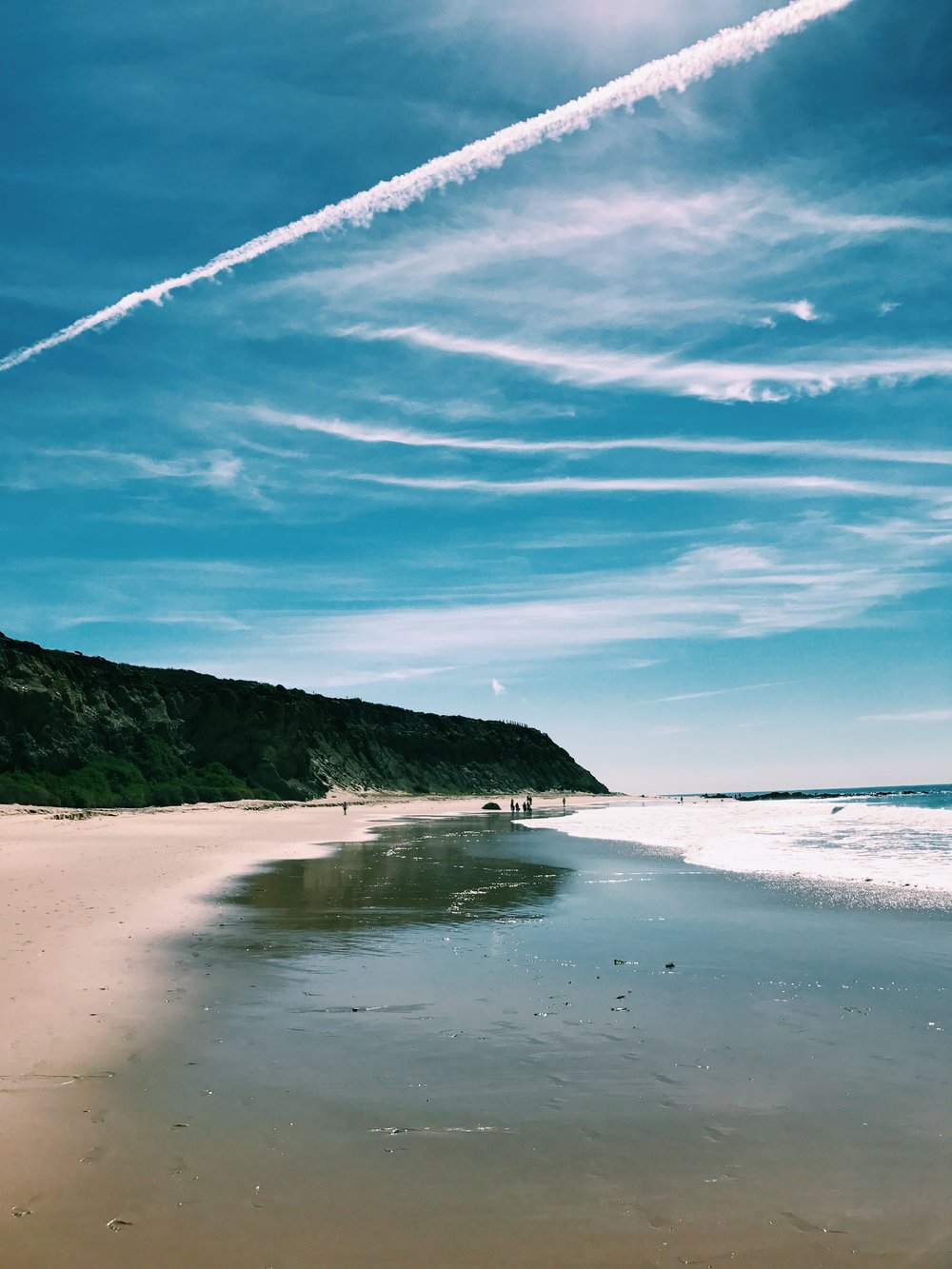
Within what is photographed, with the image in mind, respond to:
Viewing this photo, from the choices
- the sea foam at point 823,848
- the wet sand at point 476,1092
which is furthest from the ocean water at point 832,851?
the wet sand at point 476,1092

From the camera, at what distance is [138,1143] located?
5.75m

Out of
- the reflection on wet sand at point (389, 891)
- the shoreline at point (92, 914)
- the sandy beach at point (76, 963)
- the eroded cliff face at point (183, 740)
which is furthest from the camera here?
the eroded cliff face at point (183, 740)

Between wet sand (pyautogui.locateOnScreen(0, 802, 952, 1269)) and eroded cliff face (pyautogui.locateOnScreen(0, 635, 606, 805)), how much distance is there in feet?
140

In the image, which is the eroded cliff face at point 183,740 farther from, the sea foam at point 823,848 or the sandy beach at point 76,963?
the sea foam at point 823,848

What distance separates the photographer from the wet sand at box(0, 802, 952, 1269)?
466 cm

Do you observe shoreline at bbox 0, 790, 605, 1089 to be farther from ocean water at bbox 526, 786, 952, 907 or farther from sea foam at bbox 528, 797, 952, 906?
sea foam at bbox 528, 797, 952, 906

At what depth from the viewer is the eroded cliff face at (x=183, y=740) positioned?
52250 millimetres

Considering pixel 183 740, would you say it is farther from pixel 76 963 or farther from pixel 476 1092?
pixel 476 1092

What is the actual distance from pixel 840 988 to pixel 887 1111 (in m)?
3.82

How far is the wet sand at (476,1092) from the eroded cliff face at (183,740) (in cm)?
4269

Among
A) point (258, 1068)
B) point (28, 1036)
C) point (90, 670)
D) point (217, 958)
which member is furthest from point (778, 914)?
point (90, 670)

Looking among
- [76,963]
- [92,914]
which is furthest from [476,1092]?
[92,914]

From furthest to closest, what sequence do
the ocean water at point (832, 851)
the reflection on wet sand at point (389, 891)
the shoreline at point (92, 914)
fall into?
1. the ocean water at point (832, 851)
2. the reflection on wet sand at point (389, 891)
3. the shoreline at point (92, 914)

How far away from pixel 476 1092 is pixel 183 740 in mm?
67563
